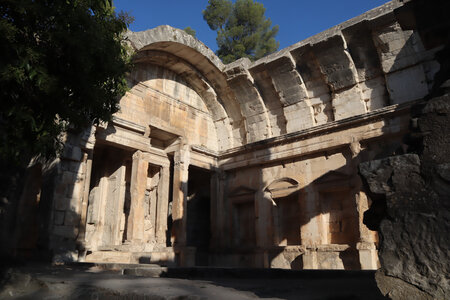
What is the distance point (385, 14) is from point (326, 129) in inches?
149

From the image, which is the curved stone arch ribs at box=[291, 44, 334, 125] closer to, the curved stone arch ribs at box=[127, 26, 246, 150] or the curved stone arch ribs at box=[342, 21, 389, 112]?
the curved stone arch ribs at box=[342, 21, 389, 112]

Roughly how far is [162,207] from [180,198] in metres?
0.70

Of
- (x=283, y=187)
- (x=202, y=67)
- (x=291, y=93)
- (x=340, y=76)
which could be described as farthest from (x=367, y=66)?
(x=202, y=67)

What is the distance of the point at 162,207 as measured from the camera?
1240cm

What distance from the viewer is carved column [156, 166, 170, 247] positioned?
1208 cm

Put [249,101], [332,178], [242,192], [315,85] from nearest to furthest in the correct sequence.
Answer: [332,178] < [315,85] < [242,192] < [249,101]

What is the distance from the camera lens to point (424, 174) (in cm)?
250

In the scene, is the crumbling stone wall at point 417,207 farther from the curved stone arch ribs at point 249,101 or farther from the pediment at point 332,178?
the curved stone arch ribs at point 249,101

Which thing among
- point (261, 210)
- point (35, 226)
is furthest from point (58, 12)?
point (261, 210)

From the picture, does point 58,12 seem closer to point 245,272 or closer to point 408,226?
point 408,226

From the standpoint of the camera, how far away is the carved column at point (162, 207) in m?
12.1

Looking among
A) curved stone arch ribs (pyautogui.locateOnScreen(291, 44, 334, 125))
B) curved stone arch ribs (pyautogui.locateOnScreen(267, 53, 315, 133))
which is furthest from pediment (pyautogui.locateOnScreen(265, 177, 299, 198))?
curved stone arch ribs (pyautogui.locateOnScreen(291, 44, 334, 125))

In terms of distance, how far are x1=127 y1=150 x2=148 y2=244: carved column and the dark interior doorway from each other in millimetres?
3524

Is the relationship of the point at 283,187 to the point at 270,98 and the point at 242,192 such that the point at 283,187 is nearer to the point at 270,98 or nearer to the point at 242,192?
the point at 242,192
